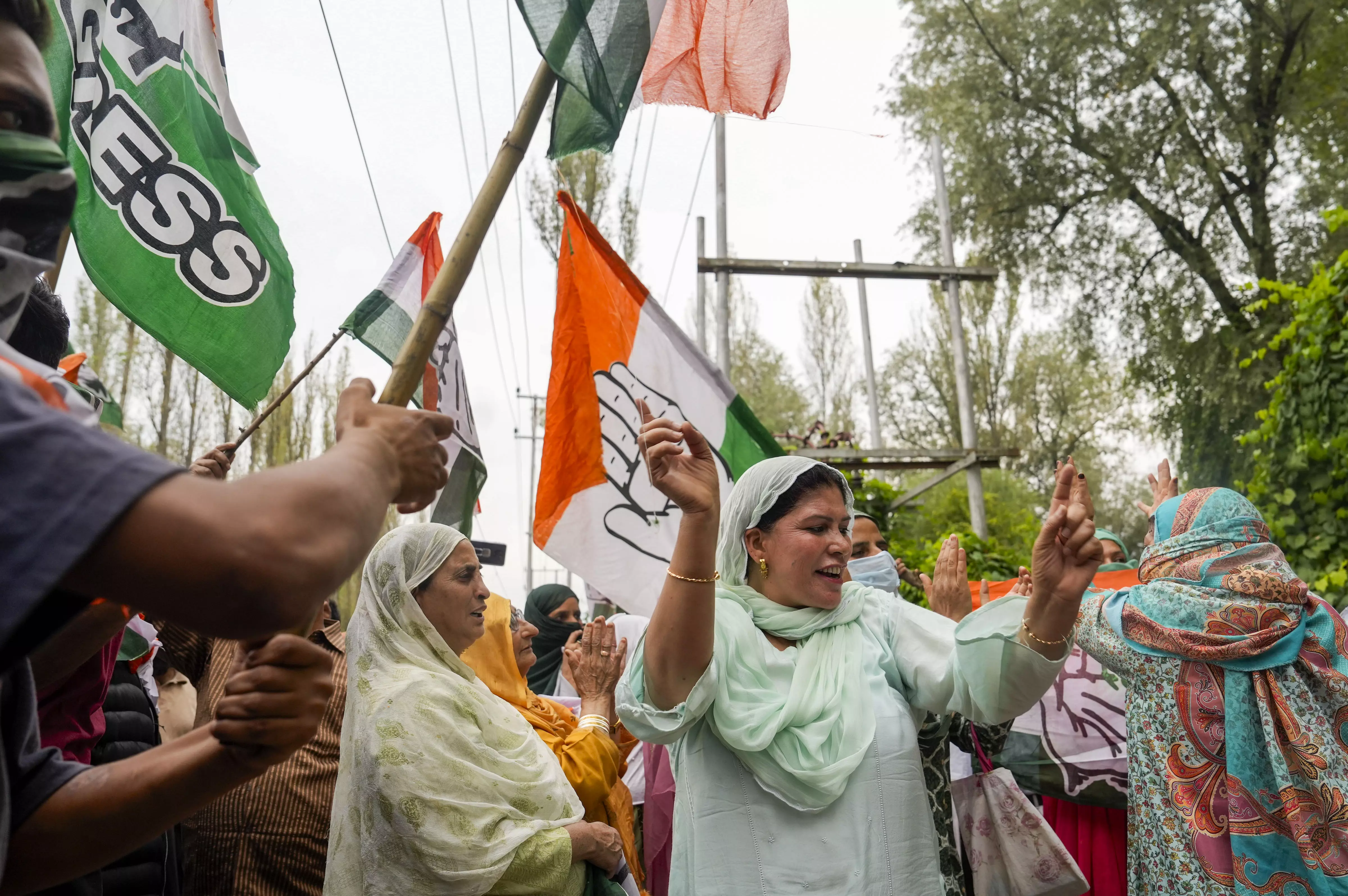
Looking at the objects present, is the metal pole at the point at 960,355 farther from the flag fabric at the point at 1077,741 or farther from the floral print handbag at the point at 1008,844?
the floral print handbag at the point at 1008,844

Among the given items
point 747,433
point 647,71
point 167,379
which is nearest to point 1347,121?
point 747,433

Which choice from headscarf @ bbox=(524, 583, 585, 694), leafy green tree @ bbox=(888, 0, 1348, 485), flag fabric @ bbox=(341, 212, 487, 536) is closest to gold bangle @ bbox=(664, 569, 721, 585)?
flag fabric @ bbox=(341, 212, 487, 536)

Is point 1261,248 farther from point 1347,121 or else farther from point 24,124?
point 24,124

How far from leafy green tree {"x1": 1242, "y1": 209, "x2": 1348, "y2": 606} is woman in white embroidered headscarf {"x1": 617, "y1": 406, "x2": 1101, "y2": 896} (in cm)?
364

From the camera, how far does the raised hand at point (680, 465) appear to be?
2.07 meters

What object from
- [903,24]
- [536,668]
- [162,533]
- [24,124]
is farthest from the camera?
[903,24]

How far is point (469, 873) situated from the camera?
247cm

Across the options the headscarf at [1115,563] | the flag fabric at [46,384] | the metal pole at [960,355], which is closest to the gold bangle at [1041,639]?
the flag fabric at [46,384]

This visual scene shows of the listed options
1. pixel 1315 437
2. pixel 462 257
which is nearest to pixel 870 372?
pixel 1315 437

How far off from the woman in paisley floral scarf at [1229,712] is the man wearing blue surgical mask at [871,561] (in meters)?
1.16

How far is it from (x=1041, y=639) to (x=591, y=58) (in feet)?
6.13

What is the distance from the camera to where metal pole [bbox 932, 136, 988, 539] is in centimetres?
1007

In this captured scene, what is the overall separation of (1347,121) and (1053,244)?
11.8ft

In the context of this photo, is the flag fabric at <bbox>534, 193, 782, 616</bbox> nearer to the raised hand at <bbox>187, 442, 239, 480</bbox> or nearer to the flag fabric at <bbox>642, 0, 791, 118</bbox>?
the flag fabric at <bbox>642, 0, 791, 118</bbox>
